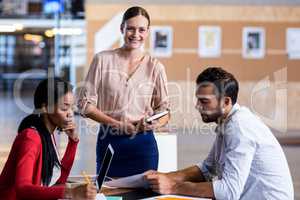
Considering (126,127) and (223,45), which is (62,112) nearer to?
(126,127)

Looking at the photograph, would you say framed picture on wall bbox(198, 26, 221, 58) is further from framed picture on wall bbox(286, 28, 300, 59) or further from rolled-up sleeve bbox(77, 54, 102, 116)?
rolled-up sleeve bbox(77, 54, 102, 116)

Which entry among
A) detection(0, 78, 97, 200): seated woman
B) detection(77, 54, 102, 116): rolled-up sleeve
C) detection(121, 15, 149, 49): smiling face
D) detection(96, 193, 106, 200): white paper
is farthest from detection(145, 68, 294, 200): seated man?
detection(77, 54, 102, 116): rolled-up sleeve

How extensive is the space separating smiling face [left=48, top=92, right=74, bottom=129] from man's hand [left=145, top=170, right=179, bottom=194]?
533mm

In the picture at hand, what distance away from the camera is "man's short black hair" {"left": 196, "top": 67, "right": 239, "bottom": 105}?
111 inches

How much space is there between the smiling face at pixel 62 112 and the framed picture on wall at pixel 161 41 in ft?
29.1

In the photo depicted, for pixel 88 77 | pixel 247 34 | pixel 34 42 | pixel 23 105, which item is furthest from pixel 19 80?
pixel 88 77

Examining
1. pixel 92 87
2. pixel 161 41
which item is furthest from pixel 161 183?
pixel 161 41

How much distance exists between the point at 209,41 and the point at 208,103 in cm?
927

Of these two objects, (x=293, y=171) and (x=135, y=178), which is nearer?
(x=135, y=178)

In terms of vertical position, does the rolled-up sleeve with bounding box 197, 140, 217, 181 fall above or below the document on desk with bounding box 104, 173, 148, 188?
above

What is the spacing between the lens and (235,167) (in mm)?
2729

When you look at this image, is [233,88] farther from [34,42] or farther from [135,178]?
[34,42]

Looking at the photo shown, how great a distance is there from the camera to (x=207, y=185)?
2816 millimetres

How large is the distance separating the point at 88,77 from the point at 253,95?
28.4ft
